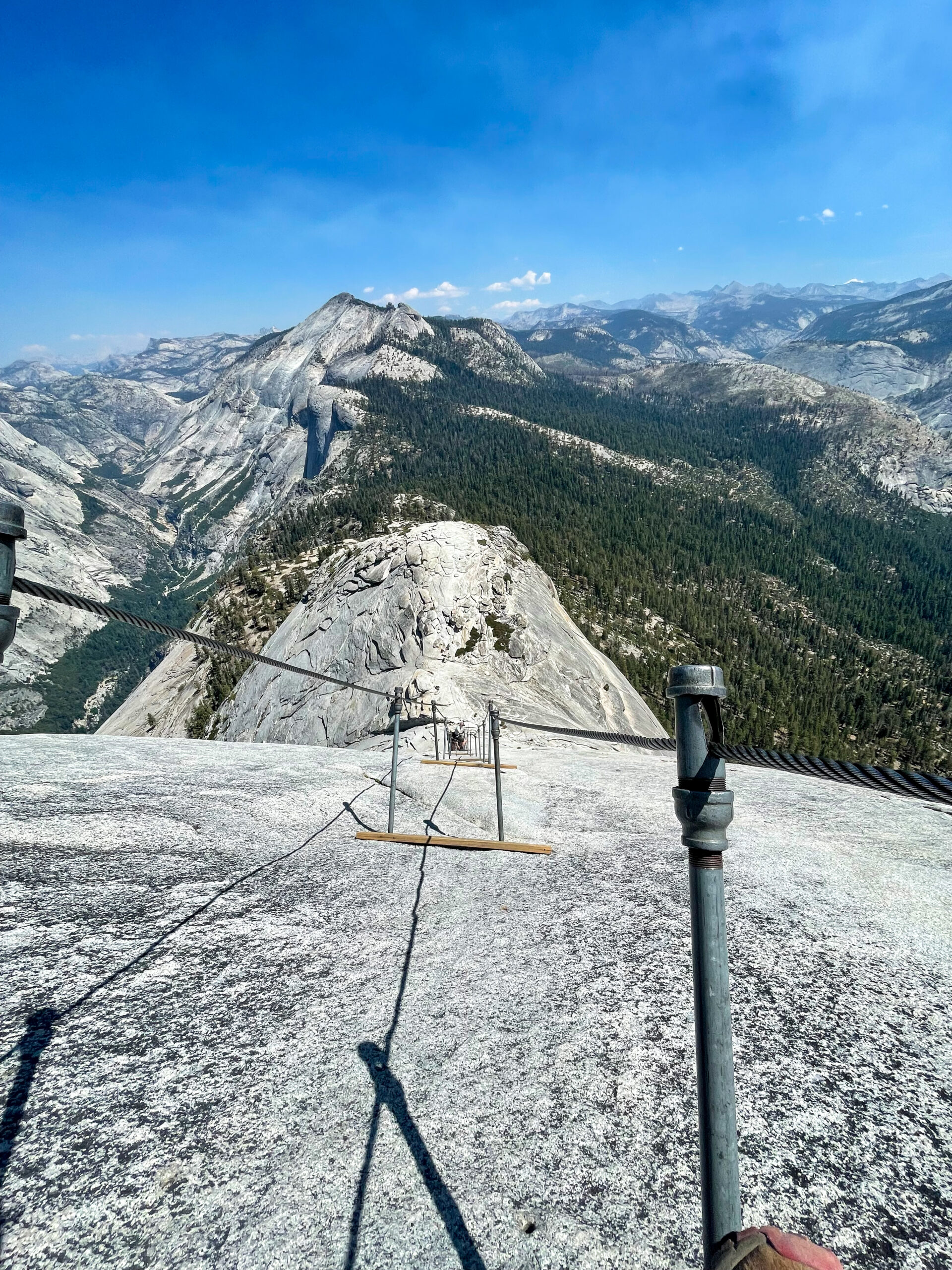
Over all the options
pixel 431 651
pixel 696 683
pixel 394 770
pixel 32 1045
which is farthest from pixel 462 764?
pixel 431 651

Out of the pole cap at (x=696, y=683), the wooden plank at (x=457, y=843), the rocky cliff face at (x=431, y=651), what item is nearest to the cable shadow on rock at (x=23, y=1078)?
the wooden plank at (x=457, y=843)

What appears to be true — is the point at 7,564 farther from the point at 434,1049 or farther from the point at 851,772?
the point at 434,1049

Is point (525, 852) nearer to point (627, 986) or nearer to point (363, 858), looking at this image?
point (363, 858)

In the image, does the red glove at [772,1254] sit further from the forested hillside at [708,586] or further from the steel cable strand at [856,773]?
the forested hillside at [708,586]

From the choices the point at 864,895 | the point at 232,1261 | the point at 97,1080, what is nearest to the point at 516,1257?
the point at 232,1261

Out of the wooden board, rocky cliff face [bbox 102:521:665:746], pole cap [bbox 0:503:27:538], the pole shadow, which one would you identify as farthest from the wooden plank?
rocky cliff face [bbox 102:521:665:746]

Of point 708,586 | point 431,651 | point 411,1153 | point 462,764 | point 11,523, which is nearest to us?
point 11,523
